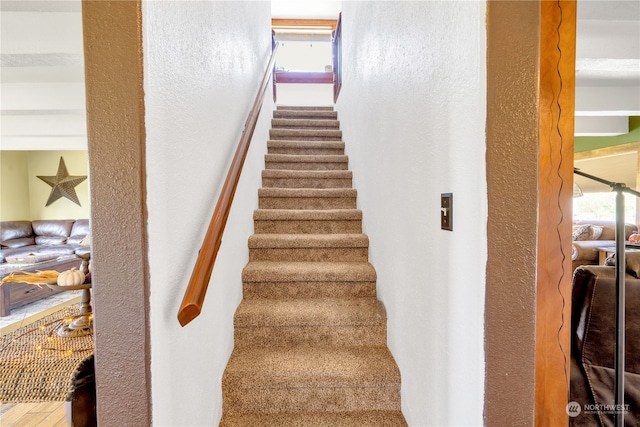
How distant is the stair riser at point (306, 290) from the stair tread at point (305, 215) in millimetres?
595

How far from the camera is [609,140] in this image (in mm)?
4602

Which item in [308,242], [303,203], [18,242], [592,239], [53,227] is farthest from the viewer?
[53,227]

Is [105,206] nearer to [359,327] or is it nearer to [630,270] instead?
[359,327]

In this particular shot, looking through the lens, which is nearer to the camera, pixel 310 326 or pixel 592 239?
pixel 310 326

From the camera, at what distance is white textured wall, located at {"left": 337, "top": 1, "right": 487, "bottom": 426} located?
80cm

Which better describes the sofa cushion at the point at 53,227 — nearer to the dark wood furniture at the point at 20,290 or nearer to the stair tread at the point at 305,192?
the dark wood furniture at the point at 20,290

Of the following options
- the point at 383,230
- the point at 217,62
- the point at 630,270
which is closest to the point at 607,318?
the point at 630,270

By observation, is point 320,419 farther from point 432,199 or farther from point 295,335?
point 432,199

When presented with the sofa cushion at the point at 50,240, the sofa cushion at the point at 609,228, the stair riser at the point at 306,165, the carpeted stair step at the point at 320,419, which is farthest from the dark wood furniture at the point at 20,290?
the sofa cushion at the point at 609,228

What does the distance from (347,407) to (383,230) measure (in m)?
0.91

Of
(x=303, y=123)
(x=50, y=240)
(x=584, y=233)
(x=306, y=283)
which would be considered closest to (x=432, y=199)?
(x=306, y=283)

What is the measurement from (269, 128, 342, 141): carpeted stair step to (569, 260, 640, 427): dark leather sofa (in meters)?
2.62

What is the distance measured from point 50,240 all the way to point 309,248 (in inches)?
237

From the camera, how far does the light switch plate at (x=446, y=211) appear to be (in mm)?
899
